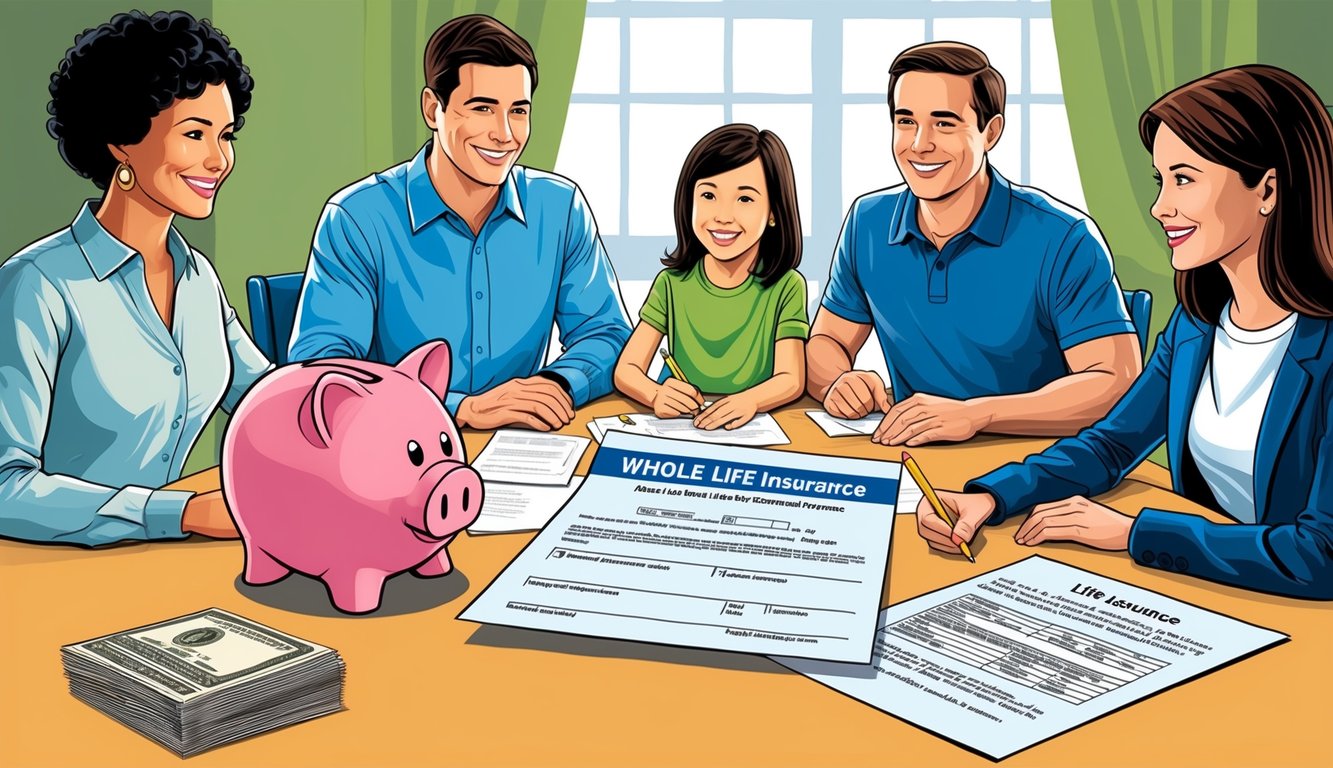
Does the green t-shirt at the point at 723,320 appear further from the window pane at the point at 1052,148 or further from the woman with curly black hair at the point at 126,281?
the window pane at the point at 1052,148

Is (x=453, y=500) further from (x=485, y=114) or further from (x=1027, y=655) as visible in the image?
(x=485, y=114)

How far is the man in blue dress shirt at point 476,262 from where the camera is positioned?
2.20 metres

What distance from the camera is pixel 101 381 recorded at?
165 centimetres

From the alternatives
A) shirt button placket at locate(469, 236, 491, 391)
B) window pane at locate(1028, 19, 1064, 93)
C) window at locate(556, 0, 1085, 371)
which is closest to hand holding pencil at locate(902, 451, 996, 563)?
shirt button placket at locate(469, 236, 491, 391)

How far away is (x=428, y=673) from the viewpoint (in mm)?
1018

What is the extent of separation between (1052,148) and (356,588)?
3.49 meters

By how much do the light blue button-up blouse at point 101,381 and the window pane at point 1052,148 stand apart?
3015 millimetres

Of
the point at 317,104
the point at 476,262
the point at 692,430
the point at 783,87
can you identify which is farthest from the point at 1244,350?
the point at 317,104

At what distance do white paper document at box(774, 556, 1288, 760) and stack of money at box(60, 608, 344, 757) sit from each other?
42 cm

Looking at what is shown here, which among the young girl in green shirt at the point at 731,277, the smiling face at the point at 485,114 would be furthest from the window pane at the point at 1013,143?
the smiling face at the point at 485,114

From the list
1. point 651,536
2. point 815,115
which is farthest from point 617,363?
point 815,115

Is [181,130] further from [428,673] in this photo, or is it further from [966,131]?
[966,131]

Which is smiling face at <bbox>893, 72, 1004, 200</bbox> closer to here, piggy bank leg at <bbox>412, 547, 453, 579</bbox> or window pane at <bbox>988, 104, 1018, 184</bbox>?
piggy bank leg at <bbox>412, 547, 453, 579</bbox>
